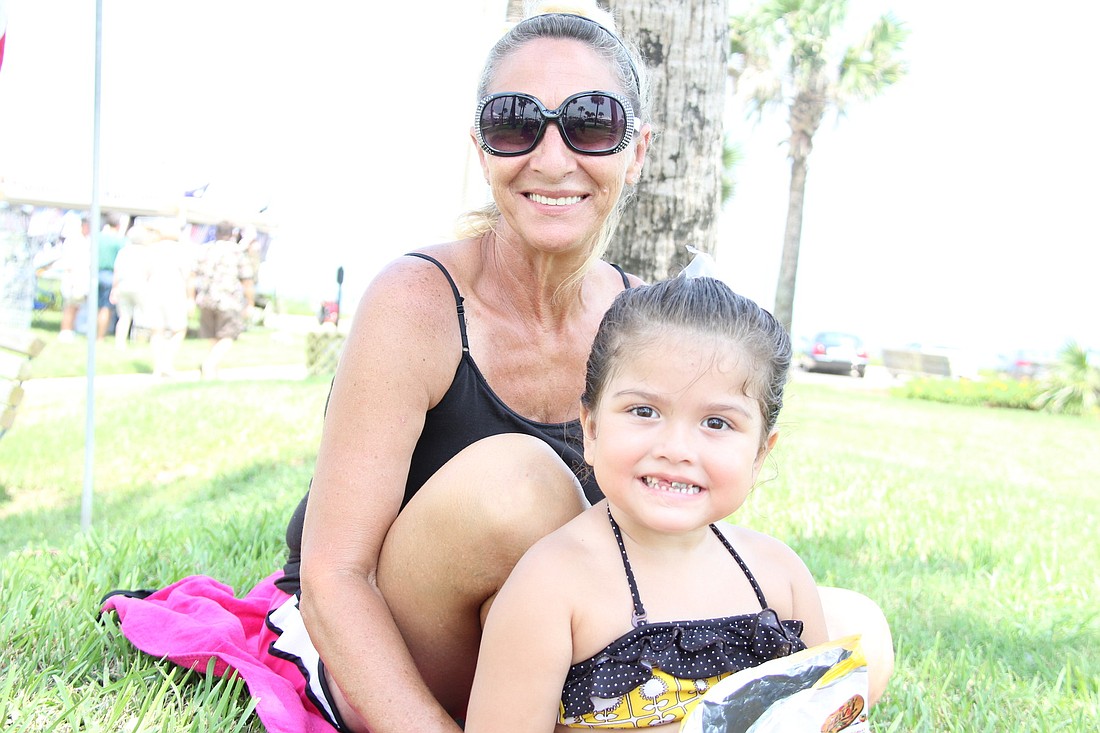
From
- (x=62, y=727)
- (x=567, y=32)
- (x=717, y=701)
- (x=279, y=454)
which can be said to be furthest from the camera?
(x=279, y=454)

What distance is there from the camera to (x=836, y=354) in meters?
26.8

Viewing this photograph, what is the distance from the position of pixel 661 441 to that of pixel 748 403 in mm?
182

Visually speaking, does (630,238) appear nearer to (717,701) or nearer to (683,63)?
(683,63)

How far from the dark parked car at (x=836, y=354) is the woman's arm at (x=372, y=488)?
83.8 ft

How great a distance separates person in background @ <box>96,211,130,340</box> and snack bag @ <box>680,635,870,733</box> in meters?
13.7

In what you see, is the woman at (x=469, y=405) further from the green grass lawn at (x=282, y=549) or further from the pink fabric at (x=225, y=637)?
the green grass lawn at (x=282, y=549)

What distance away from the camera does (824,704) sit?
1.44 metres

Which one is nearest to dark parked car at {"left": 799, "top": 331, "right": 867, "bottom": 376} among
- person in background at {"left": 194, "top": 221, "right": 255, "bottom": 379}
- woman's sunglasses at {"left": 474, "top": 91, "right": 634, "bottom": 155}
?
person in background at {"left": 194, "top": 221, "right": 255, "bottom": 379}

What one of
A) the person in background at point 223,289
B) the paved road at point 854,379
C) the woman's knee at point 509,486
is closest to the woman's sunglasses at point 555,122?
the woman's knee at point 509,486

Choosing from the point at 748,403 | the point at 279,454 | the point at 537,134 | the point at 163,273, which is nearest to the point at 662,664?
the point at 748,403

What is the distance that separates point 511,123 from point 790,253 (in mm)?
22174

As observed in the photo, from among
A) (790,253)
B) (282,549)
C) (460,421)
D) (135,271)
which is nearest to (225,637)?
(460,421)

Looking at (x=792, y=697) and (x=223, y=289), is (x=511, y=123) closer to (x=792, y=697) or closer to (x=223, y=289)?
(x=792, y=697)

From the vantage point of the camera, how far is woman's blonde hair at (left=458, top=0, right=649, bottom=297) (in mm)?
2197
